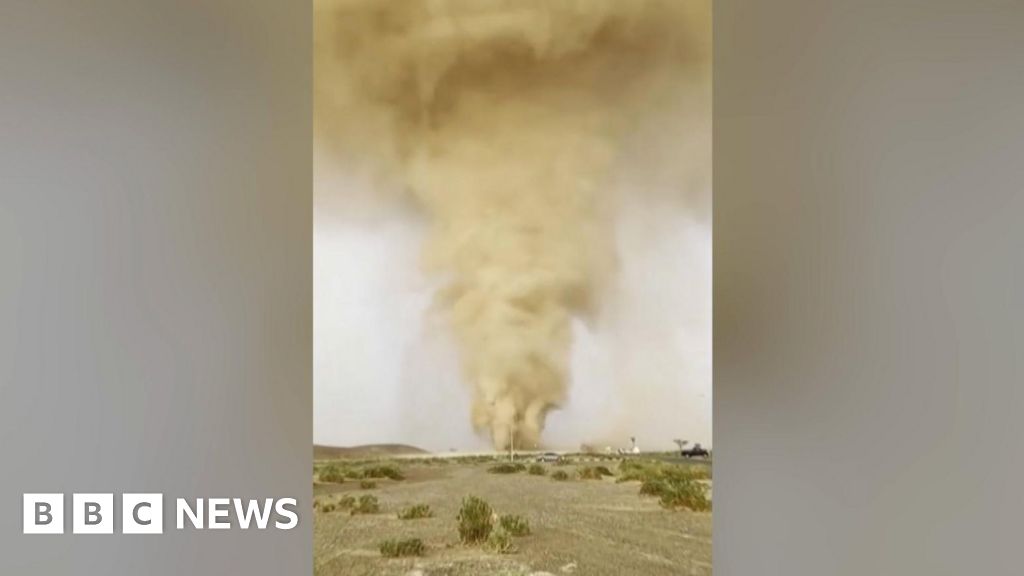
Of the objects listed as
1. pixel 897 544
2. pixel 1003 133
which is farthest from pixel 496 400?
pixel 1003 133

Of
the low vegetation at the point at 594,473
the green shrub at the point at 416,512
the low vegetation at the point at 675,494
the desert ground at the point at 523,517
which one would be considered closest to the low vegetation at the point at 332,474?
the desert ground at the point at 523,517

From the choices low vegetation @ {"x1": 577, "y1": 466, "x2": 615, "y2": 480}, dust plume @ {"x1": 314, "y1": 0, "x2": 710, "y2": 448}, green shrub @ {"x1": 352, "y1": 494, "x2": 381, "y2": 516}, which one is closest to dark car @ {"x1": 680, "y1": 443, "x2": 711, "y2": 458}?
low vegetation @ {"x1": 577, "y1": 466, "x2": 615, "y2": 480}

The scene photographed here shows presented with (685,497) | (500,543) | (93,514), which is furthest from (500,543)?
(93,514)

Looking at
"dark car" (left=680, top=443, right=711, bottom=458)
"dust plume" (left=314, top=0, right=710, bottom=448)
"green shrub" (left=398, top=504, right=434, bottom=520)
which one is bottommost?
"green shrub" (left=398, top=504, right=434, bottom=520)

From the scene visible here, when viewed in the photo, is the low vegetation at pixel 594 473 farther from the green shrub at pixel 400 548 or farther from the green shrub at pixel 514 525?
the green shrub at pixel 400 548

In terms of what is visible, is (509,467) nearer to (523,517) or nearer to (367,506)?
(523,517)

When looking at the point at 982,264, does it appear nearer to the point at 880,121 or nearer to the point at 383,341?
the point at 880,121

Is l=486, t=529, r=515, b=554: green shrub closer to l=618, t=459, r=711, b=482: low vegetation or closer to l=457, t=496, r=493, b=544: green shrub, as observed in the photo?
l=457, t=496, r=493, b=544: green shrub
